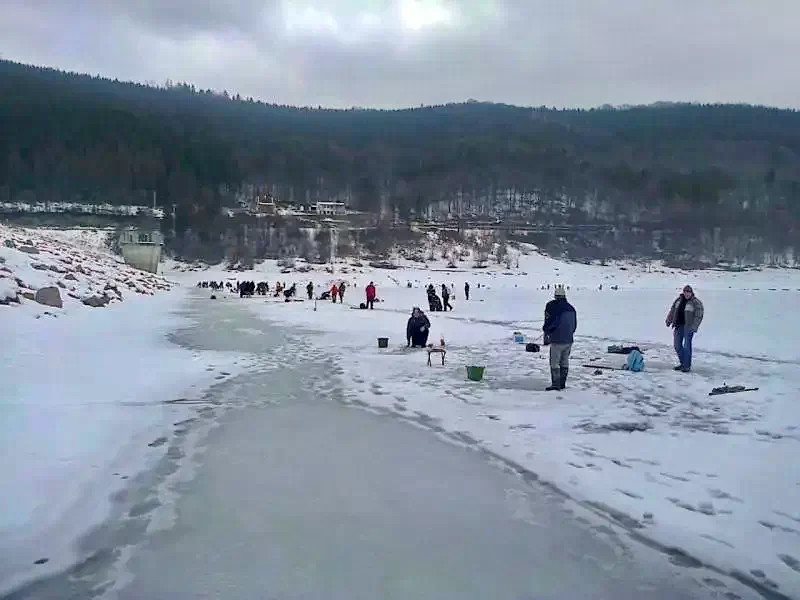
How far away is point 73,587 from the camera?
364 centimetres

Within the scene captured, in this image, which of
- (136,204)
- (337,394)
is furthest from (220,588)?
(136,204)

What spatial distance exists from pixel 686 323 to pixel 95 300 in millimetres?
17140

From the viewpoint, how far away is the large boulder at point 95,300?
64.5 feet

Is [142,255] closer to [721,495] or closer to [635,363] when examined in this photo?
[635,363]


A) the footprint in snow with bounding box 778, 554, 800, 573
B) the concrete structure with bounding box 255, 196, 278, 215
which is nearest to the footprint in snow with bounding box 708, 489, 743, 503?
the footprint in snow with bounding box 778, 554, 800, 573

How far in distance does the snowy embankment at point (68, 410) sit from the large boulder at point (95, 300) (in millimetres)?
2286

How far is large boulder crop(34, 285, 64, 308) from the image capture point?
16516mm

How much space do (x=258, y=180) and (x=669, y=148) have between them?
91.0 meters

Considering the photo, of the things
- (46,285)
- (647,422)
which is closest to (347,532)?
(647,422)

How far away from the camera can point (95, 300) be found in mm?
20094

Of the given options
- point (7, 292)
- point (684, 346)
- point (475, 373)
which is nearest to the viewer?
point (475, 373)

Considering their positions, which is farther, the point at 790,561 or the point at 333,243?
the point at 333,243

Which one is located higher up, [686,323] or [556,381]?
[686,323]

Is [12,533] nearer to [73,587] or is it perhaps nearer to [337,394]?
[73,587]
